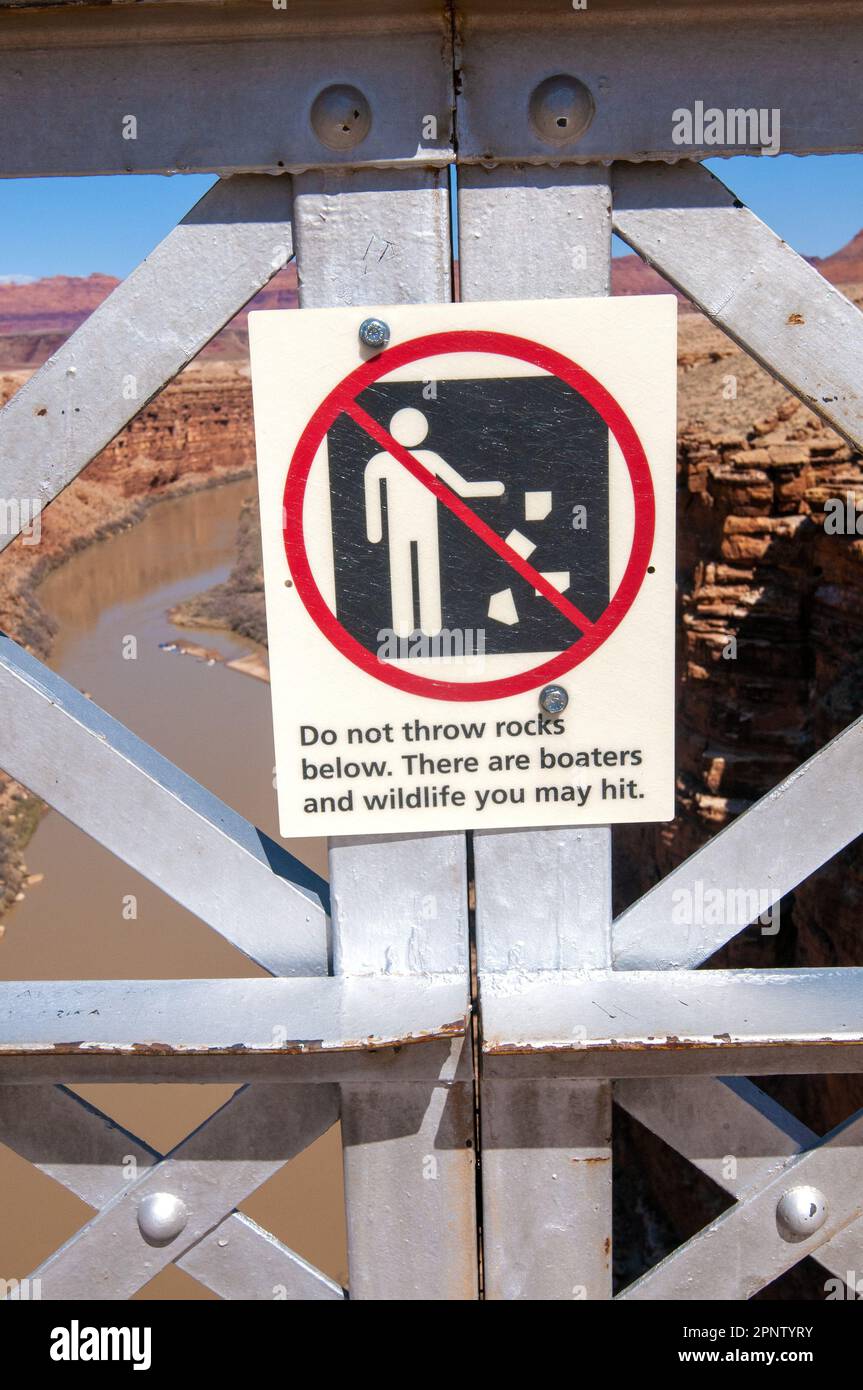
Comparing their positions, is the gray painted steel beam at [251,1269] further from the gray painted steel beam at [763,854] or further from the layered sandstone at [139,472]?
the layered sandstone at [139,472]

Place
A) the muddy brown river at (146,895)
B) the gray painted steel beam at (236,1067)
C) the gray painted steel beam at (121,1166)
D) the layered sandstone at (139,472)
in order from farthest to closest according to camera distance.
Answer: the layered sandstone at (139,472), the muddy brown river at (146,895), the gray painted steel beam at (121,1166), the gray painted steel beam at (236,1067)

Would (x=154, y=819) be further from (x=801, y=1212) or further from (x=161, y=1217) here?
(x=801, y=1212)

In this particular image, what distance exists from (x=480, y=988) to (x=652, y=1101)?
0.23m

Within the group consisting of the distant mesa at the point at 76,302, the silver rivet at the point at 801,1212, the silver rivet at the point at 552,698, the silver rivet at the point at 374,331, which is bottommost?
the silver rivet at the point at 801,1212

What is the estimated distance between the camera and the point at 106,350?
1022 millimetres

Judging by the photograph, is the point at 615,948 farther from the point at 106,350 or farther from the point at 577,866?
the point at 106,350

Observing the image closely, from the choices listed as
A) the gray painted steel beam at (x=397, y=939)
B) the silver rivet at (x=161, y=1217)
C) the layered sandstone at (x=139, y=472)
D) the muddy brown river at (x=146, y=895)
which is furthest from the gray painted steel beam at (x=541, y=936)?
the layered sandstone at (x=139, y=472)

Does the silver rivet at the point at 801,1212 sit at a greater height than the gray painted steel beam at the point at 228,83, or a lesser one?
lesser

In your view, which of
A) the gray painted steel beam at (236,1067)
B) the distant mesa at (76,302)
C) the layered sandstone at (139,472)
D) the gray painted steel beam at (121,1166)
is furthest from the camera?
the distant mesa at (76,302)

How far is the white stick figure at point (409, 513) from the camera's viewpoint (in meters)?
1.03

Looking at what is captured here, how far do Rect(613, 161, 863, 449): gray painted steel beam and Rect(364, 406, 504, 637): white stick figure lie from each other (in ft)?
0.86

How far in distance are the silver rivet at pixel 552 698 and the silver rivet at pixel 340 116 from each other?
53 cm

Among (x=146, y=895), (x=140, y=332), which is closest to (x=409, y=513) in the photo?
(x=140, y=332)

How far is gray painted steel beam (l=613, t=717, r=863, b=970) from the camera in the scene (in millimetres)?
1109
